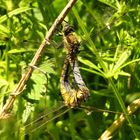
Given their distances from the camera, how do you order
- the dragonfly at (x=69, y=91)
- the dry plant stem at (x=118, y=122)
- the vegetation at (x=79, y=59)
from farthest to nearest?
the vegetation at (x=79, y=59), the dry plant stem at (x=118, y=122), the dragonfly at (x=69, y=91)

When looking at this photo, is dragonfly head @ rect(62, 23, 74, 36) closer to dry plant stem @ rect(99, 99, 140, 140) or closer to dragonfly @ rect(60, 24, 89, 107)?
dragonfly @ rect(60, 24, 89, 107)

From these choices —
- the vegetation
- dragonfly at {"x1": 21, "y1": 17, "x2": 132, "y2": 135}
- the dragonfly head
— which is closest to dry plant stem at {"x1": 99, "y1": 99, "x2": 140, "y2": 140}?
the vegetation

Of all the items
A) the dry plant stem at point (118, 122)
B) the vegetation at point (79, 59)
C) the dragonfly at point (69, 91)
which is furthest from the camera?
the vegetation at point (79, 59)

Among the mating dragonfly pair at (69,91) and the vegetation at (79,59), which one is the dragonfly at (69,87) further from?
the vegetation at (79,59)

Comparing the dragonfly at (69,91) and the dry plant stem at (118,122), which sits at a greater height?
the dragonfly at (69,91)

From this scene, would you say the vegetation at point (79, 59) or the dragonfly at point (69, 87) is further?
the vegetation at point (79, 59)

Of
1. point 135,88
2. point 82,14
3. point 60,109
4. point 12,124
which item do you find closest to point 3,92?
point 60,109

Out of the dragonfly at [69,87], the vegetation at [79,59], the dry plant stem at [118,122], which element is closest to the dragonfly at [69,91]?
the dragonfly at [69,87]

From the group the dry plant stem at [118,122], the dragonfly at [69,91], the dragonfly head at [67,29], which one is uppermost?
the dragonfly head at [67,29]

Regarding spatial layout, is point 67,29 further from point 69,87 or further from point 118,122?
point 118,122

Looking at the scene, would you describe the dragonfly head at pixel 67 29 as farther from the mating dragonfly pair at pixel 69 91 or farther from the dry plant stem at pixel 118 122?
the dry plant stem at pixel 118 122

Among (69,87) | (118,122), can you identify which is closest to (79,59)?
(69,87)
